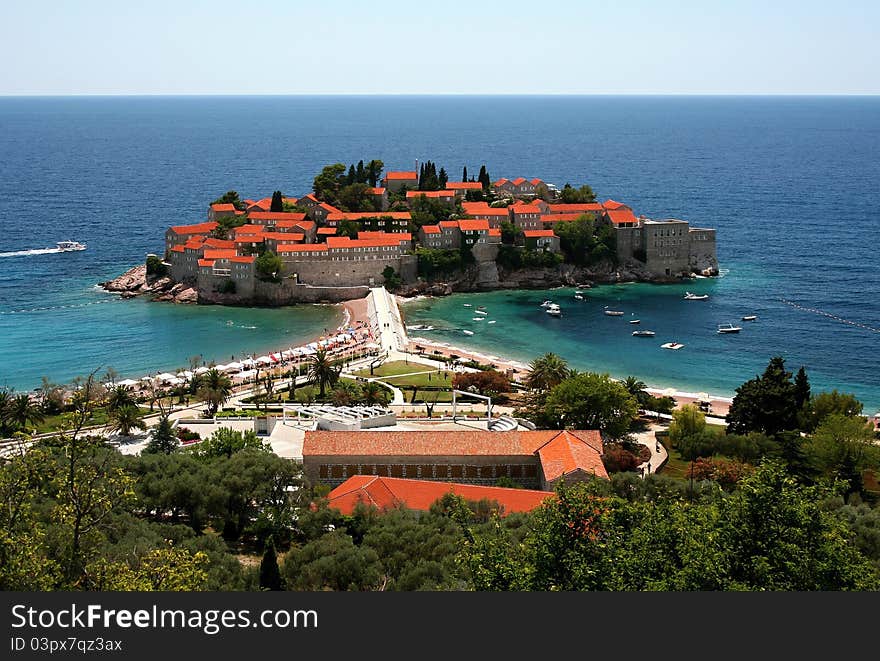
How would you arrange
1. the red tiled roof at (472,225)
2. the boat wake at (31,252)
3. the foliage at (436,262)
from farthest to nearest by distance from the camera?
the boat wake at (31,252)
the red tiled roof at (472,225)
the foliage at (436,262)

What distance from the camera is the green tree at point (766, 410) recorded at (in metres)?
48.3

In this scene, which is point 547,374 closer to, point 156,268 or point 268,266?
point 268,266

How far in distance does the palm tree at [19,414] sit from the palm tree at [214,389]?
803 centimetres

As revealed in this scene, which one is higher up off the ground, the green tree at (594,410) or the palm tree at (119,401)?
the green tree at (594,410)

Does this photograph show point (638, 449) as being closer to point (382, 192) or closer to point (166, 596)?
point (166, 596)

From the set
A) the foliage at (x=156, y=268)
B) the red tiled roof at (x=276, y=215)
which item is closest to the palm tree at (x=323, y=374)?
the foliage at (x=156, y=268)

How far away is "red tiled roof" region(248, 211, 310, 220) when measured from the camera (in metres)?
91.2

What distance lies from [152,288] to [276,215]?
44.5ft

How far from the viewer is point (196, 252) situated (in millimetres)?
84000

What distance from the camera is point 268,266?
81.4 m

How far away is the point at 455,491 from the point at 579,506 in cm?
1397

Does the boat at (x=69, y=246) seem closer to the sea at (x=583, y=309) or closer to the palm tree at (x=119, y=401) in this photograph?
the sea at (x=583, y=309)

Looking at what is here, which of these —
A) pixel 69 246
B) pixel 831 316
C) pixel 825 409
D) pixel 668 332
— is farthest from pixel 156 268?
pixel 825 409

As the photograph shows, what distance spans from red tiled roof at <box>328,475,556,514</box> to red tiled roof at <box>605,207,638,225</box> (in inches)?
2348
